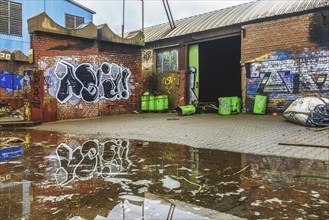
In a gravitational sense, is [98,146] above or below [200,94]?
below

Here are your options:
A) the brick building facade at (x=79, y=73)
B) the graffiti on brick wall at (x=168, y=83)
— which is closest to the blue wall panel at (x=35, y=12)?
the brick building facade at (x=79, y=73)

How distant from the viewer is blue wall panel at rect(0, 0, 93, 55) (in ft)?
77.4

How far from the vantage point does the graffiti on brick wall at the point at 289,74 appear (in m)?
11.1

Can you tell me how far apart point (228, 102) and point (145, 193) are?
10332 mm

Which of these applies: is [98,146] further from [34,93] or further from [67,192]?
[34,93]

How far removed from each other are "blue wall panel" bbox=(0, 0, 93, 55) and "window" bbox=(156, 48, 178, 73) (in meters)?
12.6

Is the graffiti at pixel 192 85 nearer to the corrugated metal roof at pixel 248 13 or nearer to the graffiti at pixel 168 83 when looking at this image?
the graffiti at pixel 168 83

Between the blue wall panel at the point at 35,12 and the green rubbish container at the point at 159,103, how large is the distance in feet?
47.2

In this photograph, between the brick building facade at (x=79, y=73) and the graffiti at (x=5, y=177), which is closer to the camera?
the graffiti at (x=5, y=177)

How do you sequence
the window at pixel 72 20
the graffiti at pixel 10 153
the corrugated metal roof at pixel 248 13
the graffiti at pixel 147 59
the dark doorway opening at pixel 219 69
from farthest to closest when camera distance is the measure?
the window at pixel 72 20 < the graffiti at pixel 147 59 < the dark doorway opening at pixel 219 69 < the corrugated metal roof at pixel 248 13 < the graffiti at pixel 10 153

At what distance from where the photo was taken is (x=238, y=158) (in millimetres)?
5355

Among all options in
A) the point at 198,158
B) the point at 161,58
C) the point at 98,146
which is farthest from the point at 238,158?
the point at 161,58

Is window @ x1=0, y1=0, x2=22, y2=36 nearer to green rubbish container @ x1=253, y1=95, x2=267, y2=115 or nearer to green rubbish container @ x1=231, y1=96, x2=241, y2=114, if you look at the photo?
green rubbish container @ x1=231, y1=96, x2=241, y2=114

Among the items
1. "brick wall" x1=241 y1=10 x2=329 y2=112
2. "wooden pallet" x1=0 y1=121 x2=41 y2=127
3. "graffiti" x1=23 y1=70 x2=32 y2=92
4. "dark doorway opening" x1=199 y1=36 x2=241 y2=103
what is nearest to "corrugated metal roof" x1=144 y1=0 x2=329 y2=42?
"brick wall" x1=241 y1=10 x2=329 y2=112
